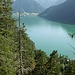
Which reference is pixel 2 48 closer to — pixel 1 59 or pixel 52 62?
pixel 1 59

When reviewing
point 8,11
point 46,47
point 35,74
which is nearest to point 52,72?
point 35,74

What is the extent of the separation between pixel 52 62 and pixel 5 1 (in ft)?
47.4

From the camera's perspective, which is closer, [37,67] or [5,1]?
[5,1]

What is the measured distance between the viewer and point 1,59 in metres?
11.7

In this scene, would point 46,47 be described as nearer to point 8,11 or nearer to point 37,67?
point 37,67

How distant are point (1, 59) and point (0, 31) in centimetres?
205

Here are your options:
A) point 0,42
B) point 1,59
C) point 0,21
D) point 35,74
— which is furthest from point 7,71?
point 35,74

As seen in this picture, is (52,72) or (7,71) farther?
(52,72)

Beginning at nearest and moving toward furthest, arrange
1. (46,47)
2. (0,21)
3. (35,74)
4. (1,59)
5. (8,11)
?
1. (1,59)
2. (0,21)
3. (8,11)
4. (35,74)
5. (46,47)

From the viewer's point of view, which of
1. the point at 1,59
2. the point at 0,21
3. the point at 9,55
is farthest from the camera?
the point at 0,21

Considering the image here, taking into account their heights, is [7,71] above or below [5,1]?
below

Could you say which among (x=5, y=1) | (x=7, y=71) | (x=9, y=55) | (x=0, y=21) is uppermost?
(x=5, y=1)

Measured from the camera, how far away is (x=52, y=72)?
28.5 meters

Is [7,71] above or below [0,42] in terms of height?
below
